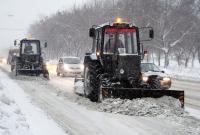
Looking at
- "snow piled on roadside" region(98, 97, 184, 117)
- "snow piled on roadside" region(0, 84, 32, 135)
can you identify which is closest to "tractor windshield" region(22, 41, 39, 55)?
"snow piled on roadside" region(98, 97, 184, 117)

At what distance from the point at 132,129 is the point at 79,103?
4.71 meters

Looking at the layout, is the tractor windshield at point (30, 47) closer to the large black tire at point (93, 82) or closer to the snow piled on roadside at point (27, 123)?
the large black tire at point (93, 82)

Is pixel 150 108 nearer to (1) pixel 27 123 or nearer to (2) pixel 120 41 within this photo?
(2) pixel 120 41

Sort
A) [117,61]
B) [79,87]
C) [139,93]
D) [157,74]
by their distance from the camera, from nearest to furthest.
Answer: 1. [139,93]
2. [117,61]
3. [79,87]
4. [157,74]

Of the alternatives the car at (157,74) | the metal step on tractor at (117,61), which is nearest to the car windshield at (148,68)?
the car at (157,74)

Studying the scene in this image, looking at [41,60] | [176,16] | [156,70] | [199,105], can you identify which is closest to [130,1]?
[176,16]

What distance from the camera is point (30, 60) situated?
29.4 metres

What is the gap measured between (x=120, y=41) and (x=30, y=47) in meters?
16.0

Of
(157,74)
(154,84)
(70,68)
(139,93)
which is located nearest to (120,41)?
(154,84)

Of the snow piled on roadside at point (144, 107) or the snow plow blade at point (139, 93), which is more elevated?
the snow plow blade at point (139, 93)

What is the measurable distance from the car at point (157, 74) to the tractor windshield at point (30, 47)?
32.7ft

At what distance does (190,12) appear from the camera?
47.7 m

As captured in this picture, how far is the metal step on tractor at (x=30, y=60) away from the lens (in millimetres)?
27609

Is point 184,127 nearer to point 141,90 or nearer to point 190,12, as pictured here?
point 141,90
